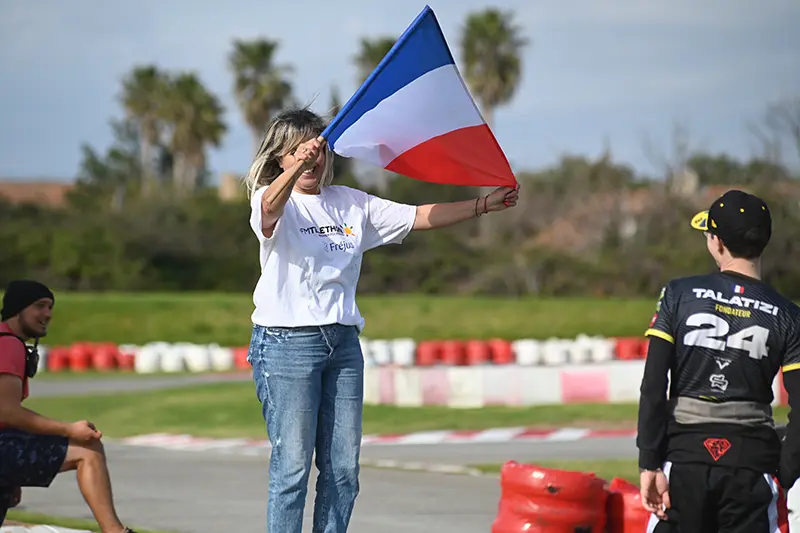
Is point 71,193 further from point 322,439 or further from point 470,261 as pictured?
point 322,439

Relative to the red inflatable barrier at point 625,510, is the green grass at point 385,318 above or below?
below

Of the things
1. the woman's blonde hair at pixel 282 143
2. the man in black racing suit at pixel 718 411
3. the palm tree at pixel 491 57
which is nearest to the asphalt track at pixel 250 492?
the woman's blonde hair at pixel 282 143

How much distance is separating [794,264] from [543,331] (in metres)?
14.0

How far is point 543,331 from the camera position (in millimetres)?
26453

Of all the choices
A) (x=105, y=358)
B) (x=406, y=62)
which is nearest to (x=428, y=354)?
(x=105, y=358)

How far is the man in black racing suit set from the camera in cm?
360

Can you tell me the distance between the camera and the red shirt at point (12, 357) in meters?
5.07

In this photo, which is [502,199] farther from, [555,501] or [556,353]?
[556,353]

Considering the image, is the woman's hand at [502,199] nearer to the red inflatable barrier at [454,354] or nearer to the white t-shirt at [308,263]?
the white t-shirt at [308,263]

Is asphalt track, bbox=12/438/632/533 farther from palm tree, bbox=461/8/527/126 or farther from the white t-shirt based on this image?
palm tree, bbox=461/8/527/126

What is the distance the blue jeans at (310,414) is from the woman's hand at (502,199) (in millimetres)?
718

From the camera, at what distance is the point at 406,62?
493 centimetres

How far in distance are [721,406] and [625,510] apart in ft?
6.42

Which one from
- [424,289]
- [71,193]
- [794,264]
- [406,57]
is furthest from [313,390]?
[71,193]
